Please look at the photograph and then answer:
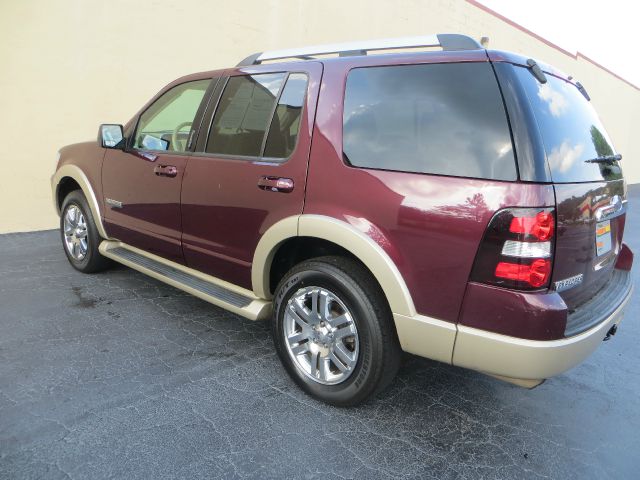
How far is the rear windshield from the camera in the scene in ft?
6.89

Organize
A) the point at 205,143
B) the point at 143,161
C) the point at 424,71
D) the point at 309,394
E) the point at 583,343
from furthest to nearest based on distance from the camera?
the point at 143,161, the point at 205,143, the point at 309,394, the point at 424,71, the point at 583,343

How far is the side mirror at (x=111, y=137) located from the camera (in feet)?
12.8

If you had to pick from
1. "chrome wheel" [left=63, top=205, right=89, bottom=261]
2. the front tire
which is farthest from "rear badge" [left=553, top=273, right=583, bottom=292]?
"chrome wheel" [left=63, top=205, right=89, bottom=261]

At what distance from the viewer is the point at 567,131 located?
2.27m

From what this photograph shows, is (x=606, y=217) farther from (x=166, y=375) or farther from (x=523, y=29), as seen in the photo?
(x=523, y=29)

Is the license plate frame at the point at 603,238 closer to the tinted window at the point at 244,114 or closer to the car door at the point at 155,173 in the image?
the tinted window at the point at 244,114

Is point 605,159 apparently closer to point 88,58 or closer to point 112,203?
point 112,203

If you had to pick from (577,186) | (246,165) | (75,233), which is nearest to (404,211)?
(577,186)

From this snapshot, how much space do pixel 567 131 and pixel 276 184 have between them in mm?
1504

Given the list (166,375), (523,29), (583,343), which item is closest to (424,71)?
(583,343)

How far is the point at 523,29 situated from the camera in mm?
14539

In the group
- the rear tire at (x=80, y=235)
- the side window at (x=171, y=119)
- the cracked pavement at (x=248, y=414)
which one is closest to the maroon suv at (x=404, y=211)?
the side window at (x=171, y=119)

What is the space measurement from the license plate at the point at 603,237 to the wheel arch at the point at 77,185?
12.4 ft

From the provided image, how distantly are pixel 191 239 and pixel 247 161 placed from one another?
0.77 metres
